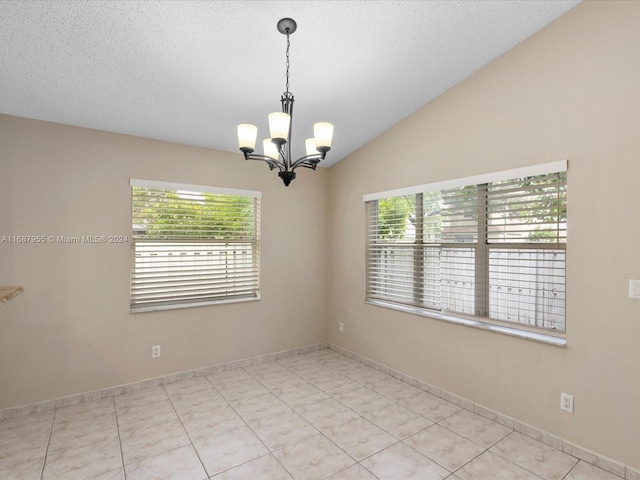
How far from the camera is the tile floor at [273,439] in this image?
2141 millimetres

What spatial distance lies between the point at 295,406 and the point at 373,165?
262cm

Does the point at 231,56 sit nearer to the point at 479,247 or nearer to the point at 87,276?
the point at 87,276

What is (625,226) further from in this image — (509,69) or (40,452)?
(40,452)

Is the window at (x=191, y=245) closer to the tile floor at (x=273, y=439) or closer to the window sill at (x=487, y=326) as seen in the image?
the tile floor at (x=273, y=439)

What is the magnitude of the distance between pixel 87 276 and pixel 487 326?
3512mm

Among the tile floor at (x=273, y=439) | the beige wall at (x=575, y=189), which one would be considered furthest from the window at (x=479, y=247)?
the tile floor at (x=273, y=439)

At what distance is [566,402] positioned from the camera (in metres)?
2.35

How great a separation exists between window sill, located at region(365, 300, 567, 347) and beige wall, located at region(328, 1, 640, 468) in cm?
5

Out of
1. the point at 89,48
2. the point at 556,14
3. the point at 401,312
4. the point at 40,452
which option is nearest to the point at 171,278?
the point at 40,452

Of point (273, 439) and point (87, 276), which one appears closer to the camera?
point (273, 439)

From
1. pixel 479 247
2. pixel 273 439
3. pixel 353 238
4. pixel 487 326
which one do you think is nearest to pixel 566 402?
pixel 487 326

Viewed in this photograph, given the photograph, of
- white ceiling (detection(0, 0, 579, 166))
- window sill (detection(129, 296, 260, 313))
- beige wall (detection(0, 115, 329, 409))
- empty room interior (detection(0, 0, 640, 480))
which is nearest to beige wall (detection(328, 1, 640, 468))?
empty room interior (detection(0, 0, 640, 480))

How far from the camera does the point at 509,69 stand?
2662mm

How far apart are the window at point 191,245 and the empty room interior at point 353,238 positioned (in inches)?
0.9
